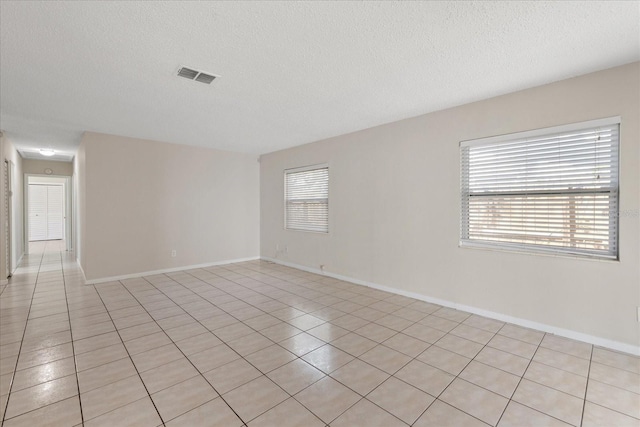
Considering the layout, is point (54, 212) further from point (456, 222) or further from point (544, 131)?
point (544, 131)

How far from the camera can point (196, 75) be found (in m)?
2.56

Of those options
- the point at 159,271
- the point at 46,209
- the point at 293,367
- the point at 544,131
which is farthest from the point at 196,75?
the point at 46,209

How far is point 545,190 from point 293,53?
8.84 feet

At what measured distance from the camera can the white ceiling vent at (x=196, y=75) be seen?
2.47m

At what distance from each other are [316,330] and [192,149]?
4.43 meters

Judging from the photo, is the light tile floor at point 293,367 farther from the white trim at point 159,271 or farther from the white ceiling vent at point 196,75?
the white ceiling vent at point 196,75

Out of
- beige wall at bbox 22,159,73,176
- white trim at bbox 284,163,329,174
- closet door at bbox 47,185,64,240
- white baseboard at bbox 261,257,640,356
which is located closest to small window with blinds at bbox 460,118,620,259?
white baseboard at bbox 261,257,640,356

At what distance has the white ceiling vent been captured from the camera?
2475 mm

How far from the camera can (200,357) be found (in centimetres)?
230

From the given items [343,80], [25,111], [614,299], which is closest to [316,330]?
[343,80]

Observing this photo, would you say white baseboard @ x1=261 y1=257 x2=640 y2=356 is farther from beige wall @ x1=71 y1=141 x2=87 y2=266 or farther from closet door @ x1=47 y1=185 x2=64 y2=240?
closet door @ x1=47 y1=185 x2=64 y2=240

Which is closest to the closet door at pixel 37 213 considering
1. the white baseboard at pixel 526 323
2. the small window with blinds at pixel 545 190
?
the white baseboard at pixel 526 323

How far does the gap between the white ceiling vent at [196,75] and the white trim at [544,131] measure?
9.14 feet

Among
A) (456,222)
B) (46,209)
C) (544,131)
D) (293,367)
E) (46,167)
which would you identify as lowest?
(293,367)
